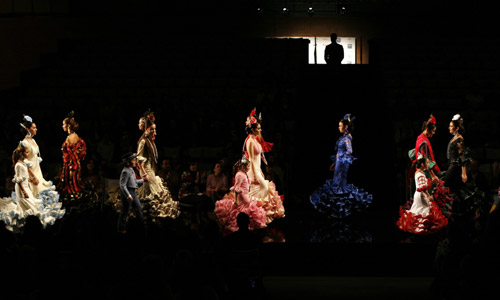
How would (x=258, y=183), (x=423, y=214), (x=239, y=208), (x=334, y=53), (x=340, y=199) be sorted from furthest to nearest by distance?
(x=334, y=53) < (x=340, y=199) < (x=258, y=183) < (x=423, y=214) < (x=239, y=208)

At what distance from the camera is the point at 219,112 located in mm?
13531

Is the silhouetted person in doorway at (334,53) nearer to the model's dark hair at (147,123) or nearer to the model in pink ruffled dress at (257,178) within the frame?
the model in pink ruffled dress at (257,178)

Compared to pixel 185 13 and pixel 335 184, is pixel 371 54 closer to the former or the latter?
pixel 185 13

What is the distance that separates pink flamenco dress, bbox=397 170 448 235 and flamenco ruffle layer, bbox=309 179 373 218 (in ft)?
2.24

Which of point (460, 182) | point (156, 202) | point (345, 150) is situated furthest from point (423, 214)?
point (156, 202)

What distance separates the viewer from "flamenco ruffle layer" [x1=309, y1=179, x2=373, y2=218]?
10438mm

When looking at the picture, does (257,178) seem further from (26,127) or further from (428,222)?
(26,127)

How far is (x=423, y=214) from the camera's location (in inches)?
388

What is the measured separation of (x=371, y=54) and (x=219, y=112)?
441 cm

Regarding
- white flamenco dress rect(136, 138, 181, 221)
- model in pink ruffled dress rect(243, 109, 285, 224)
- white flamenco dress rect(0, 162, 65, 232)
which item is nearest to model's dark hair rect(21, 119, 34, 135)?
white flamenco dress rect(0, 162, 65, 232)

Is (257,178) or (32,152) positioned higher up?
(32,152)

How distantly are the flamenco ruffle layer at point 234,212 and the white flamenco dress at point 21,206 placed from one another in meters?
2.11

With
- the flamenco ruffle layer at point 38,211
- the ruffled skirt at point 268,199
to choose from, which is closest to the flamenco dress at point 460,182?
the ruffled skirt at point 268,199

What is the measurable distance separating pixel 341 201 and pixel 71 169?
3.55 m
